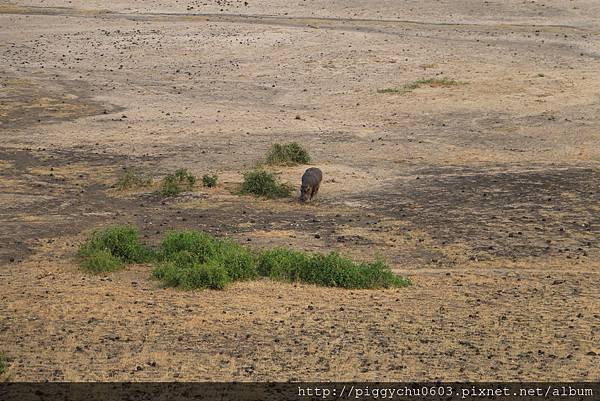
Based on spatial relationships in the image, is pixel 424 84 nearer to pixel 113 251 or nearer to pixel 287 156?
pixel 287 156

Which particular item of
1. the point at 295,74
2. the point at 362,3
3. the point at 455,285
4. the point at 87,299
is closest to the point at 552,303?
the point at 455,285

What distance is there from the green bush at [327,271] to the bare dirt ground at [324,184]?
282 millimetres

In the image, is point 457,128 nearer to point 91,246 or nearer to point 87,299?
point 91,246

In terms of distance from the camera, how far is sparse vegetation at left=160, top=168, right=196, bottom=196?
16.7 metres

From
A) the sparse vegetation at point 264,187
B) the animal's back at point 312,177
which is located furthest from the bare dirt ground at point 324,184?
the animal's back at point 312,177

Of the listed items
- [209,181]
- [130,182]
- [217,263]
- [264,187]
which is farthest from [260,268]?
[130,182]

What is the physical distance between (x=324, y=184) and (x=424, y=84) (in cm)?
1019

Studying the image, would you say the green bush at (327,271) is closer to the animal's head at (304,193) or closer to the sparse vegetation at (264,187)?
the animal's head at (304,193)

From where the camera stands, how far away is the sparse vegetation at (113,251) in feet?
40.7

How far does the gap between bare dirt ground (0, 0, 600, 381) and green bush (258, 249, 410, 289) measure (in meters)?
0.28

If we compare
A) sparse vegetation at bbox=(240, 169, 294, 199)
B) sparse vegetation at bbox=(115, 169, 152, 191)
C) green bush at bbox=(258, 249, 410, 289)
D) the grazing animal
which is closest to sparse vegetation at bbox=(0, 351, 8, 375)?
green bush at bbox=(258, 249, 410, 289)

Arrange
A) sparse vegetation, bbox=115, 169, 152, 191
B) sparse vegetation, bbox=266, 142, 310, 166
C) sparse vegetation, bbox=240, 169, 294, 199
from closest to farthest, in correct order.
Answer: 1. sparse vegetation, bbox=240, 169, 294, 199
2. sparse vegetation, bbox=115, 169, 152, 191
3. sparse vegetation, bbox=266, 142, 310, 166

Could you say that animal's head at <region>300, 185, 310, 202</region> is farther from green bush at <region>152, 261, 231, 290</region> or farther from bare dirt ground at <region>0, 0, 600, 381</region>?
green bush at <region>152, 261, 231, 290</region>

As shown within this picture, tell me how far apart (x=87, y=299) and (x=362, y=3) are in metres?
30.1
